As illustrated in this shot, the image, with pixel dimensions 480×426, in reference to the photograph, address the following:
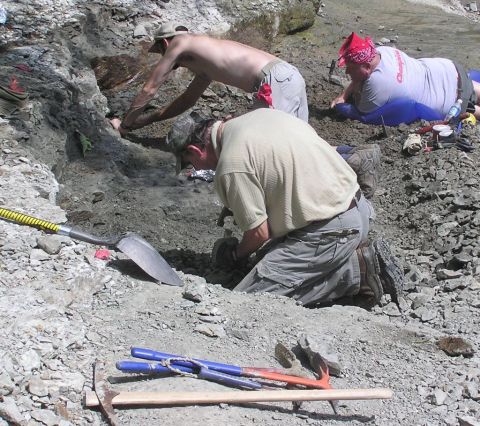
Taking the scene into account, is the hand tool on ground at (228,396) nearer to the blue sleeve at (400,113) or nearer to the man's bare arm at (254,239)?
the man's bare arm at (254,239)

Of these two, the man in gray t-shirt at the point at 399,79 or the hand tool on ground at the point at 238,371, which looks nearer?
the hand tool on ground at the point at 238,371

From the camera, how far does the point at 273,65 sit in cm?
549

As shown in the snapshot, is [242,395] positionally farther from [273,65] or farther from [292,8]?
[292,8]

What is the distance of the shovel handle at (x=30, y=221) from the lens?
3961mm

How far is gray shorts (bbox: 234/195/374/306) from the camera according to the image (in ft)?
13.3

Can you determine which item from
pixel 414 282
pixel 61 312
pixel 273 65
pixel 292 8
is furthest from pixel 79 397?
pixel 292 8

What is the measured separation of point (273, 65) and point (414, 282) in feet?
6.66

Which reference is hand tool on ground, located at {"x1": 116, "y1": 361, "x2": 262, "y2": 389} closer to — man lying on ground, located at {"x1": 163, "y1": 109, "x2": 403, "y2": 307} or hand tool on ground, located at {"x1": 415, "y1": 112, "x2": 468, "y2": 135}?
man lying on ground, located at {"x1": 163, "y1": 109, "x2": 403, "y2": 307}

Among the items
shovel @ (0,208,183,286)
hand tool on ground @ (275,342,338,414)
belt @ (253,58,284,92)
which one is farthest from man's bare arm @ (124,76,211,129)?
hand tool on ground @ (275,342,338,414)

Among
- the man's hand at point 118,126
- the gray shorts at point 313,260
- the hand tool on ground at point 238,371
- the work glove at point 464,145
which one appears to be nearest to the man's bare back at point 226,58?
the man's hand at point 118,126

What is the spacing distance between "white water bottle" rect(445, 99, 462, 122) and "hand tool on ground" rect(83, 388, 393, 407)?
14.7ft

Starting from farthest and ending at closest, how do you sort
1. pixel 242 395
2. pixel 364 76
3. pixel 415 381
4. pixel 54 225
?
pixel 364 76
pixel 54 225
pixel 415 381
pixel 242 395

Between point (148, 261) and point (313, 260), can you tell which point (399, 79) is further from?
point (148, 261)

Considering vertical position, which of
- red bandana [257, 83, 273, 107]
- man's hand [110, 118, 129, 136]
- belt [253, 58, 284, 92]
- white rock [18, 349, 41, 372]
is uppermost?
belt [253, 58, 284, 92]
